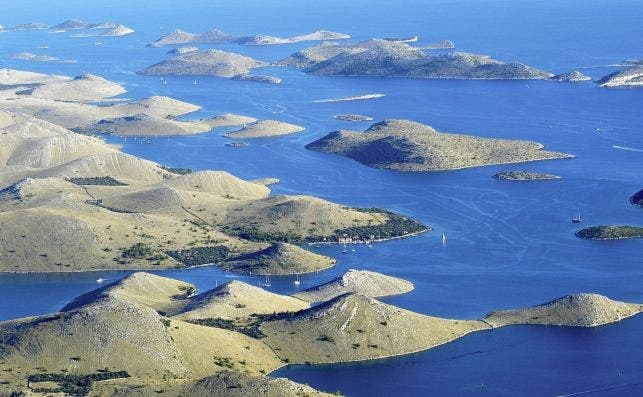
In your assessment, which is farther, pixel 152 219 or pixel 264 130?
pixel 264 130

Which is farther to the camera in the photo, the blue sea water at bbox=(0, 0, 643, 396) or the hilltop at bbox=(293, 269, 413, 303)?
the hilltop at bbox=(293, 269, 413, 303)

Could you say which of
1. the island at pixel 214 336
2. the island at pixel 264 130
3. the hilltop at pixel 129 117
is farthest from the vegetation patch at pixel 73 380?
the hilltop at pixel 129 117

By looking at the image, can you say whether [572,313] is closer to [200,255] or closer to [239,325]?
[239,325]

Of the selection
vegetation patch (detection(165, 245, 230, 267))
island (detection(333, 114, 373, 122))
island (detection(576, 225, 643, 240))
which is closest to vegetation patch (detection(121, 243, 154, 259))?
vegetation patch (detection(165, 245, 230, 267))

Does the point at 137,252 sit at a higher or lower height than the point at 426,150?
lower

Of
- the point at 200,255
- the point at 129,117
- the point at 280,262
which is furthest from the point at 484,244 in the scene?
the point at 129,117

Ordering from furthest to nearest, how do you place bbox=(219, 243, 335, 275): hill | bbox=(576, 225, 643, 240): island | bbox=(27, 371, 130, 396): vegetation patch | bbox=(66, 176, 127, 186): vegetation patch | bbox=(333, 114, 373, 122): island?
bbox=(333, 114, 373, 122): island
bbox=(66, 176, 127, 186): vegetation patch
bbox=(576, 225, 643, 240): island
bbox=(219, 243, 335, 275): hill
bbox=(27, 371, 130, 396): vegetation patch

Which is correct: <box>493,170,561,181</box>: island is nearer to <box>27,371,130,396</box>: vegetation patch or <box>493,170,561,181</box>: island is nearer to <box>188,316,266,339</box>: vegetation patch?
<box>188,316,266,339</box>: vegetation patch

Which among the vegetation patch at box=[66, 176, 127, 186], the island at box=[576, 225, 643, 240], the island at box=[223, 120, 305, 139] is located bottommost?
the island at box=[223, 120, 305, 139]
